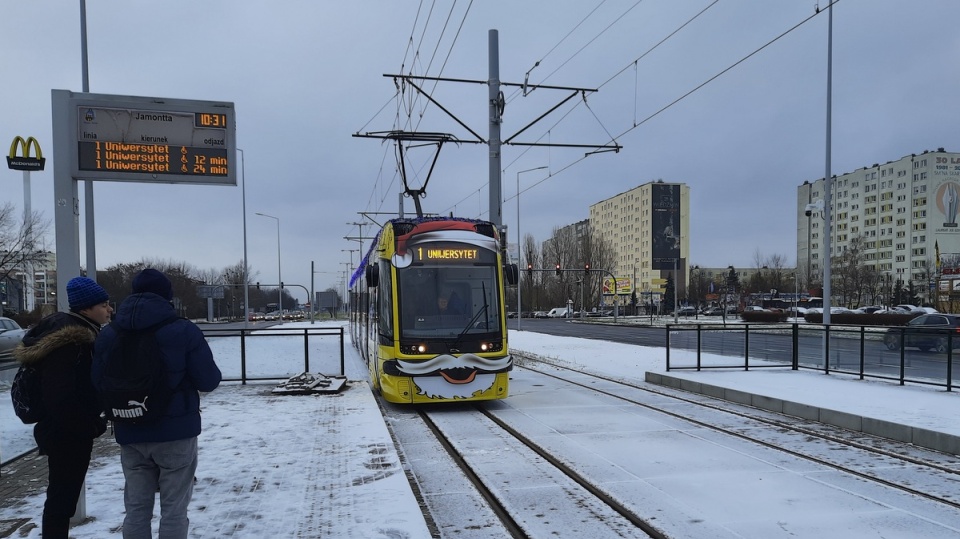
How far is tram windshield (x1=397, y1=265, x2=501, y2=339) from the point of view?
1012 centimetres

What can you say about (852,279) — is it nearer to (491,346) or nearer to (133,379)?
(491,346)

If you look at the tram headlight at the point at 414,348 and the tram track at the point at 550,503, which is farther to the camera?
the tram headlight at the point at 414,348

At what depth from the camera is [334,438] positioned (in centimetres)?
802

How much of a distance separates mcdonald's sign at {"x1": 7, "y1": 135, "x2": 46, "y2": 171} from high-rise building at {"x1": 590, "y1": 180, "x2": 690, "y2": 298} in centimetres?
9526

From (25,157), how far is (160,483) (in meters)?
45.5

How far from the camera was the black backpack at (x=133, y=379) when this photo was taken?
339cm

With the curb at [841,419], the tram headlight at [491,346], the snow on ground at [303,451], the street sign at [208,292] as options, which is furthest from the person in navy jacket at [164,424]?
the street sign at [208,292]

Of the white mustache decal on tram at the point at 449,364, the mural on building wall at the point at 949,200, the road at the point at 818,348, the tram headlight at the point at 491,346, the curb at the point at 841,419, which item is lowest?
the curb at the point at 841,419

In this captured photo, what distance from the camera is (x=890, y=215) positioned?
108625 millimetres

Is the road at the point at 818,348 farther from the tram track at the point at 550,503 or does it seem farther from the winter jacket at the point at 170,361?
the winter jacket at the point at 170,361

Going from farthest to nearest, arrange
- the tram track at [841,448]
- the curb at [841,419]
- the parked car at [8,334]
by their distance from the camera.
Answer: the parked car at [8,334]
the curb at [841,419]
the tram track at [841,448]

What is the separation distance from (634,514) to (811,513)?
150 cm

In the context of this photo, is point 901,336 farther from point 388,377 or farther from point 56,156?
point 56,156

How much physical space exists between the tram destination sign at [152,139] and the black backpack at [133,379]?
3.23 m
